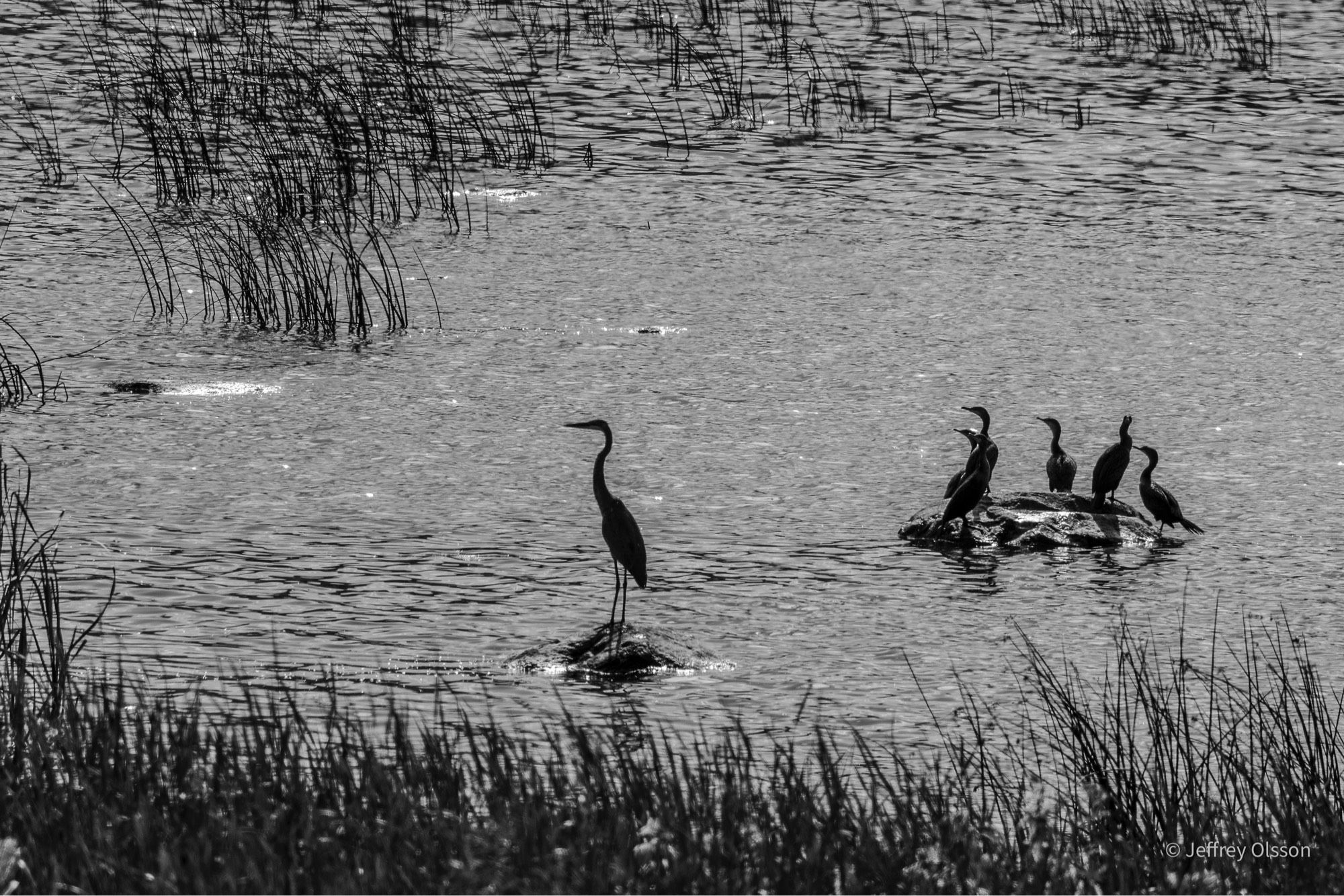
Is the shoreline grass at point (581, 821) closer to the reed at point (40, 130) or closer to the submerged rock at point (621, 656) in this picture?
the submerged rock at point (621, 656)

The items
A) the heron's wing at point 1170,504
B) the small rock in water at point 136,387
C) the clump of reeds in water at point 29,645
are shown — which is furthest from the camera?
the small rock in water at point 136,387

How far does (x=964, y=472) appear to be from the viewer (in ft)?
29.9

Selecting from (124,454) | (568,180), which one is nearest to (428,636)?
(124,454)

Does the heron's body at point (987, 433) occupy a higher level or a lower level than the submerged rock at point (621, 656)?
higher

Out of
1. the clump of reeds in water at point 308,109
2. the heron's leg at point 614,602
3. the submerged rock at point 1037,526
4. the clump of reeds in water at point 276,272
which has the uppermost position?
the clump of reeds in water at point 308,109

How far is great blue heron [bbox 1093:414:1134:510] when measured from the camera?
899 centimetres

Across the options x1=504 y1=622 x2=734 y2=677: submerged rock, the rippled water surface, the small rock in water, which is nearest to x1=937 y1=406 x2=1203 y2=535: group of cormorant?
the rippled water surface

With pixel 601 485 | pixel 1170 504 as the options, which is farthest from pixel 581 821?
pixel 1170 504

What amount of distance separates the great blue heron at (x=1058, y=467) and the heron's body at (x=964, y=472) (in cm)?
35

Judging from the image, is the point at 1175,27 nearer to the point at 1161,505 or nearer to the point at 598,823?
the point at 1161,505

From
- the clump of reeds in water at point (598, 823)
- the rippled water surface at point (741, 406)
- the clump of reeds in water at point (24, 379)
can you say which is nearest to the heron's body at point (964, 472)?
the rippled water surface at point (741, 406)

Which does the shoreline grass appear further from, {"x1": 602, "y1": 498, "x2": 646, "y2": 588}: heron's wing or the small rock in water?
the small rock in water

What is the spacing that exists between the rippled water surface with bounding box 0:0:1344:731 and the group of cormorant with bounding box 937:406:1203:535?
0.19 meters

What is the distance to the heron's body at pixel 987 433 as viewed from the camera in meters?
9.16
